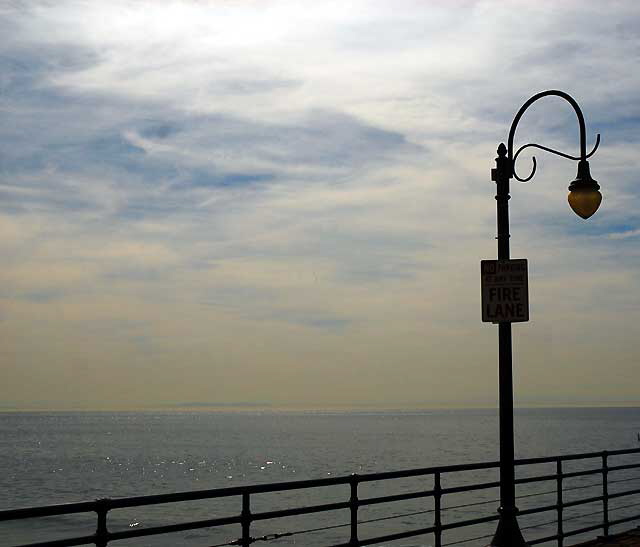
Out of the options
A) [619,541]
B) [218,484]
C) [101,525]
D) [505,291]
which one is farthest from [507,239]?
[218,484]

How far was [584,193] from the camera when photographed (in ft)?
35.7

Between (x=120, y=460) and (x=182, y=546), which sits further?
(x=120, y=460)

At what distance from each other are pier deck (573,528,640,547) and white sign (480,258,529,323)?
3.74 metres

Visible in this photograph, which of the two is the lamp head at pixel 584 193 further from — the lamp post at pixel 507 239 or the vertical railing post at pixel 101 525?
the vertical railing post at pixel 101 525

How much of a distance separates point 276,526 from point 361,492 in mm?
17483

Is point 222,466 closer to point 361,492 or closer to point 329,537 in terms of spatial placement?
point 361,492

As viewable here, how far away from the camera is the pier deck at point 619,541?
12180 mm

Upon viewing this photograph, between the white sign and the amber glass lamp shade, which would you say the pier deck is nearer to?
the white sign

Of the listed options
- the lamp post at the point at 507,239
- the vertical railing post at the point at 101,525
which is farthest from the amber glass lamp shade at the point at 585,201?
the vertical railing post at the point at 101,525

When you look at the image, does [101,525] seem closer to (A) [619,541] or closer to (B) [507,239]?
(B) [507,239]

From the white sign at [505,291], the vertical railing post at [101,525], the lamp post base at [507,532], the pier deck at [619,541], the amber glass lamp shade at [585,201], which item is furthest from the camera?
the pier deck at [619,541]

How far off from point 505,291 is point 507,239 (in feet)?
2.03

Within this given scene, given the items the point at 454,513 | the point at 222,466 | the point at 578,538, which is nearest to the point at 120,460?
the point at 222,466

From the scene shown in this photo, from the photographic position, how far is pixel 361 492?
2419 inches
